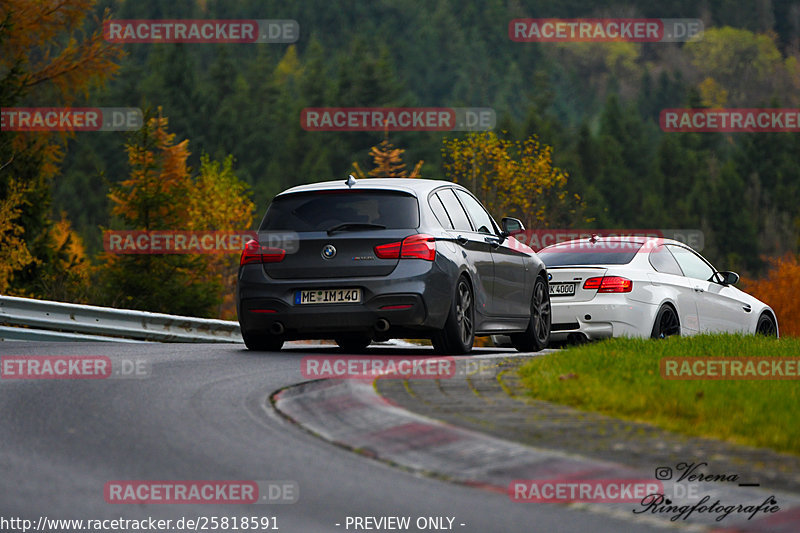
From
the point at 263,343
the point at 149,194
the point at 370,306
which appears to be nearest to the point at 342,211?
the point at 370,306

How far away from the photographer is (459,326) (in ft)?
40.8

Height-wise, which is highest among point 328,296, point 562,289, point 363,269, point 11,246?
point 11,246

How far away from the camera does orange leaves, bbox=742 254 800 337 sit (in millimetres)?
54141

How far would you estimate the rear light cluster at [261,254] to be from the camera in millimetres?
12383

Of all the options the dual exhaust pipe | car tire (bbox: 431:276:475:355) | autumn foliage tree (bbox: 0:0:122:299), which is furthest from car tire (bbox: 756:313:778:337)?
A: autumn foliage tree (bbox: 0:0:122:299)

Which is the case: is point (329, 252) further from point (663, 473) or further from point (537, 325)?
point (663, 473)

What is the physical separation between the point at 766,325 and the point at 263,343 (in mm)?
8820

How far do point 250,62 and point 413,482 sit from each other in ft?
403

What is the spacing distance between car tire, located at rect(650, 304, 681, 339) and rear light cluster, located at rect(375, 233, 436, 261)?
167 inches

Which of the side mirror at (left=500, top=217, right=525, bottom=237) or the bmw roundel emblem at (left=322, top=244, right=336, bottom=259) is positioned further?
the side mirror at (left=500, top=217, right=525, bottom=237)

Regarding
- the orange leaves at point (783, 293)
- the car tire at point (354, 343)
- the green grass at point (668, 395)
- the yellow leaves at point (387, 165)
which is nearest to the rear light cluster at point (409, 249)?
the green grass at point (668, 395)

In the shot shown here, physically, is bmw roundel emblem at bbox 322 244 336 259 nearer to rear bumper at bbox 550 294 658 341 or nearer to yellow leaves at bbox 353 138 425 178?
rear bumper at bbox 550 294 658 341

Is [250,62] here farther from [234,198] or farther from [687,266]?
[687,266]

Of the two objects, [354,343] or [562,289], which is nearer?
[354,343]
